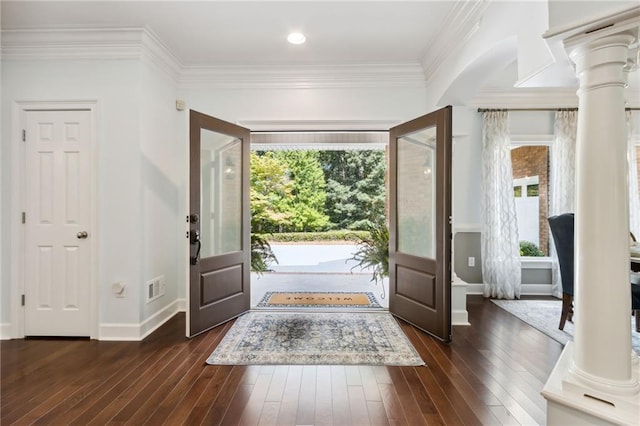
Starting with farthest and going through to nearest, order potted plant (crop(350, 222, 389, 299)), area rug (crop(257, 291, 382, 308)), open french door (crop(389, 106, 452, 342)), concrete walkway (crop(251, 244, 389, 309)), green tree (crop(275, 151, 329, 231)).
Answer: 1. green tree (crop(275, 151, 329, 231))
2. concrete walkway (crop(251, 244, 389, 309))
3. potted plant (crop(350, 222, 389, 299))
4. area rug (crop(257, 291, 382, 308))
5. open french door (crop(389, 106, 452, 342))

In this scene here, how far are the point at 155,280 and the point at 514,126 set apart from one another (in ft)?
16.5

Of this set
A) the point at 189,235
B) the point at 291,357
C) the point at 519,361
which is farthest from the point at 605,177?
the point at 189,235

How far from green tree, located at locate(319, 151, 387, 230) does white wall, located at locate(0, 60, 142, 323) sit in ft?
32.6

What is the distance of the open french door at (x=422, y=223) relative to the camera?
9.71 feet

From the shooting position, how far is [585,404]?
1.48 m

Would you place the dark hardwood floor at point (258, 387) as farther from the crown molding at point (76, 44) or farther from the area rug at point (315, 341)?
the crown molding at point (76, 44)

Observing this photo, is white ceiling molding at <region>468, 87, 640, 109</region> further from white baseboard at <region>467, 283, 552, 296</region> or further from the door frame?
the door frame

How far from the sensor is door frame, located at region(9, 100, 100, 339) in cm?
303

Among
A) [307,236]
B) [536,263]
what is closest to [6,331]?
[536,263]

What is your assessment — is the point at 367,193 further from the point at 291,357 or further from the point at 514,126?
the point at 291,357

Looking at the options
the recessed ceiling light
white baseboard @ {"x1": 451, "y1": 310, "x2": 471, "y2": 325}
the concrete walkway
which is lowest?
the concrete walkway

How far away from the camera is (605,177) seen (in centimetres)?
145

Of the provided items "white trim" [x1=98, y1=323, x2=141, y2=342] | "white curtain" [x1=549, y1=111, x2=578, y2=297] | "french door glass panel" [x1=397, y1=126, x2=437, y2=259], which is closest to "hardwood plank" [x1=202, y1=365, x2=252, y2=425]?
"white trim" [x1=98, y1=323, x2=141, y2=342]

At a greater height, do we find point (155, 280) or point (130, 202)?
point (130, 202)
